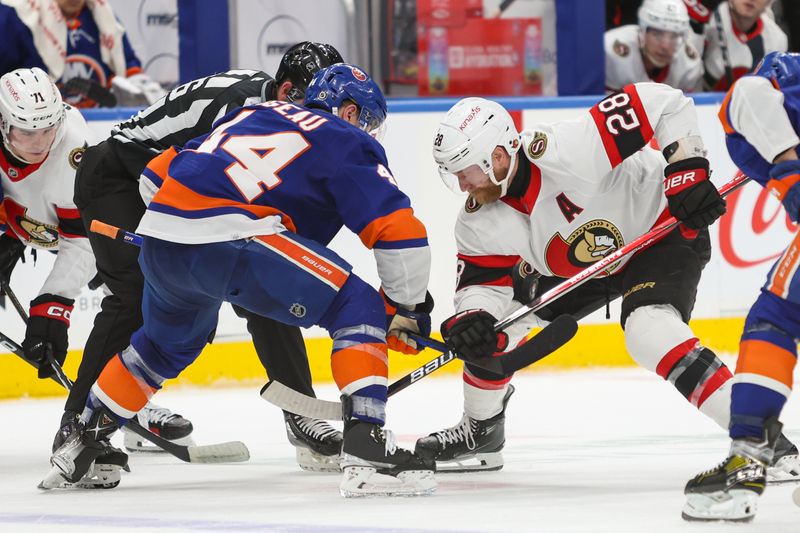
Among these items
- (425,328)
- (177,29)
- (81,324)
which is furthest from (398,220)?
(177,29)

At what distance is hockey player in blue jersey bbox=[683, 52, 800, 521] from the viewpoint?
111 inches

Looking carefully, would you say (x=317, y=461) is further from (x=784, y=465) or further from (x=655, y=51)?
(x=655, y=51)

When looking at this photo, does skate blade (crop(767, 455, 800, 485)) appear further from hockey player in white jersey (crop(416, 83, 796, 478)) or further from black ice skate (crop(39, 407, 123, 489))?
black ice skate (crop(39, 407, 123, 489))

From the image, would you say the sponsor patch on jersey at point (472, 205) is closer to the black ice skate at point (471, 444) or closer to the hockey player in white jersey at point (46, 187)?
the black ice skate at point (471, 444)

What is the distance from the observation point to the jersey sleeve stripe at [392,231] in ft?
10.9

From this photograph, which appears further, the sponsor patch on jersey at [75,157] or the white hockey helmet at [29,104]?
the sponsor patch on jersey at [75,157]

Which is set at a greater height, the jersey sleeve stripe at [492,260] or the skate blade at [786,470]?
the jersey sleeve stripe at [492,260]

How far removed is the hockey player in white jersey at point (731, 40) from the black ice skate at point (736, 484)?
4.12m

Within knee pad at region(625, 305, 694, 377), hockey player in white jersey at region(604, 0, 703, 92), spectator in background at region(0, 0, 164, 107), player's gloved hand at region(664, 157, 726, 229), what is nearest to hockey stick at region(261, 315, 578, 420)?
knee pad at region(625, 305, 694, 377)

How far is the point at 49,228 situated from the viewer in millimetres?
4559

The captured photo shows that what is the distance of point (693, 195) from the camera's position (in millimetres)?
A: 3439

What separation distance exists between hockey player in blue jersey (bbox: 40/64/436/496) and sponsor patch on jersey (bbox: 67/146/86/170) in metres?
1.03

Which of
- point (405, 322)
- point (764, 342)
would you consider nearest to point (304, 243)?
point (405, 322)

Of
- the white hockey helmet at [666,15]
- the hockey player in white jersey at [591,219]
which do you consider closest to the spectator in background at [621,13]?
the white hockey helmet at [666,15]
